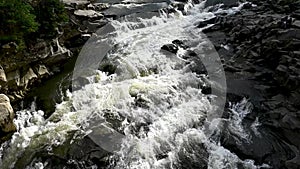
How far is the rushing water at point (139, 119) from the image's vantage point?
7848mm

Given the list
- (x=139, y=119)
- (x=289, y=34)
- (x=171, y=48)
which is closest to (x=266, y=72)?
(x=289, y=34)

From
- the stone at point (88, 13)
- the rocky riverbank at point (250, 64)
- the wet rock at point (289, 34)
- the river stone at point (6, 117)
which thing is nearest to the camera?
the rocky riverbank at point (250, 64)

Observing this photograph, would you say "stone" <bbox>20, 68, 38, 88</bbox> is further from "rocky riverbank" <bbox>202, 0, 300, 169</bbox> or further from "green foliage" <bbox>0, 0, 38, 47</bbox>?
"rocky riverbank" <bbox>202, 0, 300, 169</bbox>

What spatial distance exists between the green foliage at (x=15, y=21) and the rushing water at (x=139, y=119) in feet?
7.54

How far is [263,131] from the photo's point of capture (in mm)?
8273

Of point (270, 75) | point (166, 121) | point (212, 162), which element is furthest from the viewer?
point (270, 75)

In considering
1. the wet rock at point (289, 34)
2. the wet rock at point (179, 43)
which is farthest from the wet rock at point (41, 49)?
the wet rock at point (289, 34)

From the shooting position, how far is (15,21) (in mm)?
10586

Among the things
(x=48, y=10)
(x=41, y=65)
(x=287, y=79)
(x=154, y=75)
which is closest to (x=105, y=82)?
(x=154, y=75)

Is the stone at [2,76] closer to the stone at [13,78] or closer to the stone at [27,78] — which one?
the stone at [13,78]

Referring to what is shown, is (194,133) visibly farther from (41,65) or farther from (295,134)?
(41,65)

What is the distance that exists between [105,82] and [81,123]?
243cm

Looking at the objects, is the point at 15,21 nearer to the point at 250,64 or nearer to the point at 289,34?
the point at 250,64

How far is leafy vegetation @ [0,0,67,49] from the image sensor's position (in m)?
10.6
